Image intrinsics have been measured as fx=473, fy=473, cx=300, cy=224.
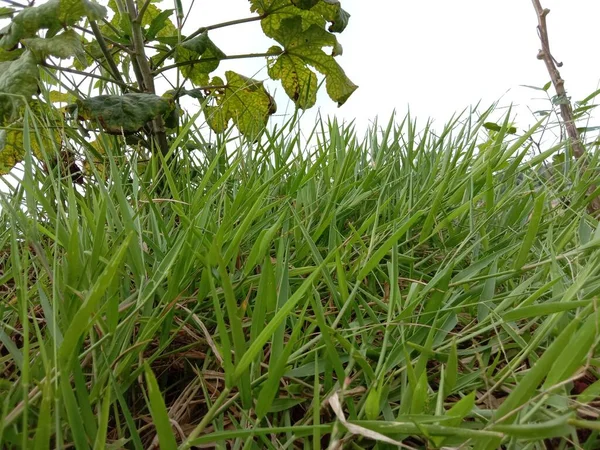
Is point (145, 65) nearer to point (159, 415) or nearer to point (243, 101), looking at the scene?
point (243, 101)

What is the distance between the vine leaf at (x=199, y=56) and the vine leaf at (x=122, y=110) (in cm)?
18

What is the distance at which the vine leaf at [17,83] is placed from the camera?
875mm

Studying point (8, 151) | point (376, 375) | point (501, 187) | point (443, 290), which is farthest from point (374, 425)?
point (8, 151)

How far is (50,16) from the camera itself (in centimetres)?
90

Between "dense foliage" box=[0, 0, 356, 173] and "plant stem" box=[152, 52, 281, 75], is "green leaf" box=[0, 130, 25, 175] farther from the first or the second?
"plant stem" box=[152, 52, 281, 75]

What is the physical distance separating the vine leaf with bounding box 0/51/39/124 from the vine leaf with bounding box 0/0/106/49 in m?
0.06

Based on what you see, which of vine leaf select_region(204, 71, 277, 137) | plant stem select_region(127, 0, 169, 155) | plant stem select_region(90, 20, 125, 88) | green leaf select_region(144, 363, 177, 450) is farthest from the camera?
vine leaf select_region(204, 71, 277, 137)

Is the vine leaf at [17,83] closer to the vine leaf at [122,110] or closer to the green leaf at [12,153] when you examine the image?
the vine leaf at [122,110]

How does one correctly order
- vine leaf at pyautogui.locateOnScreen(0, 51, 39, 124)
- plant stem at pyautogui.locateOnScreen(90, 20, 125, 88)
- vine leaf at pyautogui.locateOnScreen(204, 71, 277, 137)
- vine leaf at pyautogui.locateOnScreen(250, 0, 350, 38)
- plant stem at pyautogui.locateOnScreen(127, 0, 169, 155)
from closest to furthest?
vine leaf at pyautogui.locateOnScreen(0, 51, 39, 124) → plant stem at pyautogui.locateOnScreen(90, 20, 125, 88) → plant stem at pyautogui.locateOnScreen(127, 0, 169, 155) → vine leaf at pyautogui.locateOnScreen(250, 0, 350, 38) → vine leaf at pyautogui.locateOnScreen(204, 71, 277, 137)

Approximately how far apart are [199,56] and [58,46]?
43 cm

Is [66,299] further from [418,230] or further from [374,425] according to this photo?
[418,230]

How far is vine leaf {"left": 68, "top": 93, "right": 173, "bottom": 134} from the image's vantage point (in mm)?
942

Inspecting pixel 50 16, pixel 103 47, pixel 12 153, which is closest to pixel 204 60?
pixel 103 47

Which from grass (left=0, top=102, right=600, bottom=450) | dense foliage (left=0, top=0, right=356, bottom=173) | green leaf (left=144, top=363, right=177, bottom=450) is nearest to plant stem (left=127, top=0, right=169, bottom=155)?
dense foliage (left=0, top=0, right=356, bottom=173)
